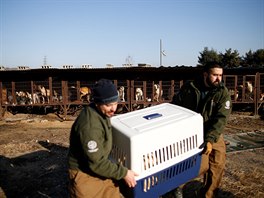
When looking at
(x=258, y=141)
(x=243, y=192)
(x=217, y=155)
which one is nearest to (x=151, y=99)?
(x=258, y=141)

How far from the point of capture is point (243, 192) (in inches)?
160

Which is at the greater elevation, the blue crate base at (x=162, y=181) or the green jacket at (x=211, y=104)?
the green jacket at (x=211, y=104)

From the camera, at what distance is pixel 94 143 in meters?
1.96

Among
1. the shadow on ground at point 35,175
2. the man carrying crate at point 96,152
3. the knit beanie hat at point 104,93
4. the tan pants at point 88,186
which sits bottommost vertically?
the shadow on ground at point 35,175

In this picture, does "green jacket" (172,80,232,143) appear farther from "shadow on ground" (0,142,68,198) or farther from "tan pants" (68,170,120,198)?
"shadow on ground" (0,142,68,198)

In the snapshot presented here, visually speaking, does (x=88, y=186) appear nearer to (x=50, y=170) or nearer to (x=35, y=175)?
(x=35, y=175)

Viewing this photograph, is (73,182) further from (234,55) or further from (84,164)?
(234,55)

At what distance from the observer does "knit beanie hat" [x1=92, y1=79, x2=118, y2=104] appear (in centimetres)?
208

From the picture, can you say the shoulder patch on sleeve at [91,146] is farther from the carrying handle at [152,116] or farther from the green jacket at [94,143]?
Answer: the carrying handle at [152,116]

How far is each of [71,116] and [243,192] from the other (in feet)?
34.8

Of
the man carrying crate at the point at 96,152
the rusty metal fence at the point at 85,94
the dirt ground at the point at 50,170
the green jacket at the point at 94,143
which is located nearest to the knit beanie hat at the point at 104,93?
the man carrying crate at the point at 96,152

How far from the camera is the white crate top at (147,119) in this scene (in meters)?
2.11

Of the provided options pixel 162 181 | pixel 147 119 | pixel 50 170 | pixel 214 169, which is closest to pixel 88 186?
pixel 162 181

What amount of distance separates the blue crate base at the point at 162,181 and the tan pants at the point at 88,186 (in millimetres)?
141
